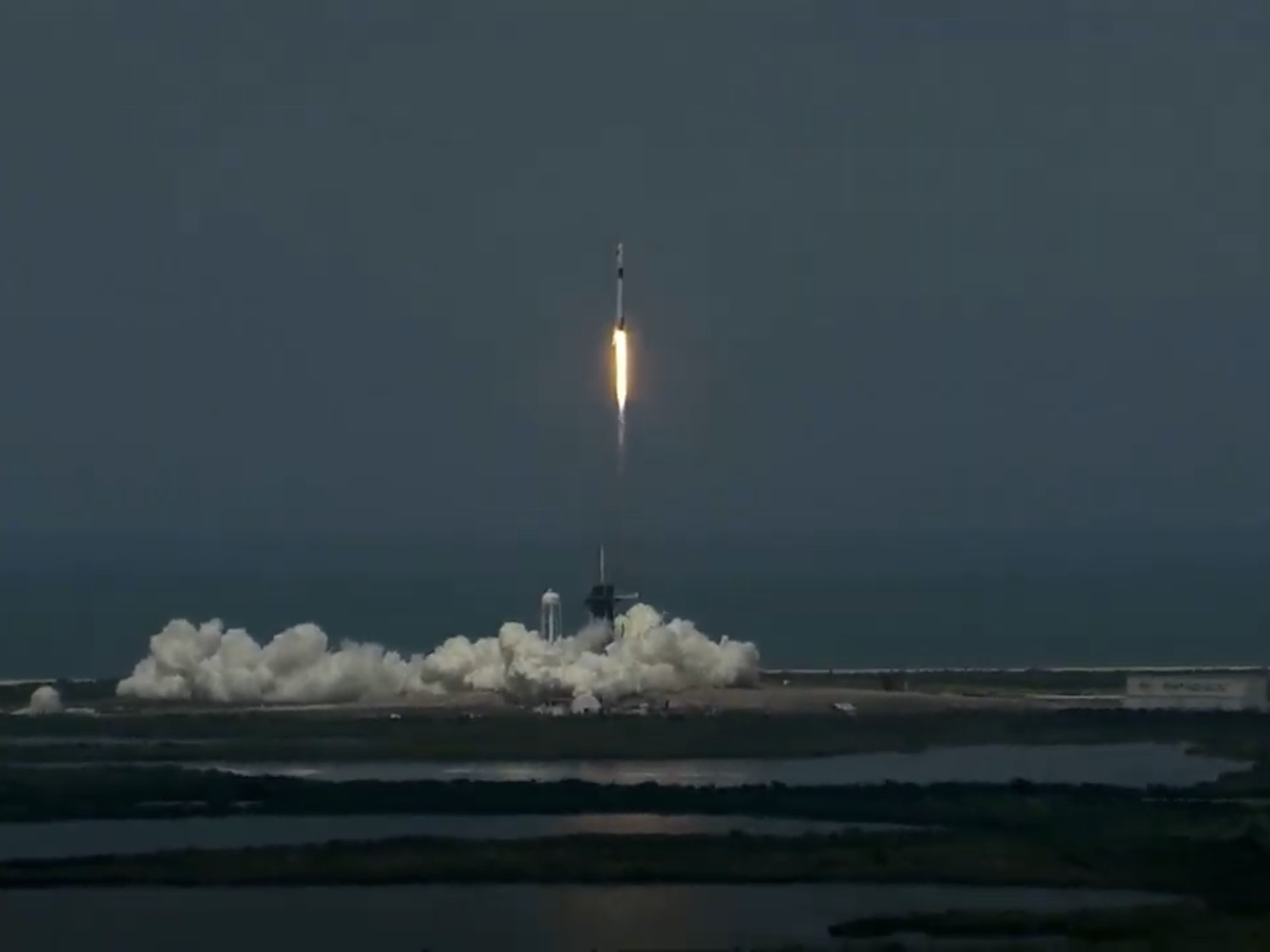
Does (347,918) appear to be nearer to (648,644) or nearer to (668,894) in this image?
(668,894)

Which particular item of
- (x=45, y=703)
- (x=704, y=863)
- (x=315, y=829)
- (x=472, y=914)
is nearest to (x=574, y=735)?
(x=45, y=703)

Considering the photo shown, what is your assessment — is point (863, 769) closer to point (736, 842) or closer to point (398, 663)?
point (736, 842)

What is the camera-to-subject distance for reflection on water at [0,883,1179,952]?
79062 mm

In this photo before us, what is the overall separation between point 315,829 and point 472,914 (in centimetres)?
1329

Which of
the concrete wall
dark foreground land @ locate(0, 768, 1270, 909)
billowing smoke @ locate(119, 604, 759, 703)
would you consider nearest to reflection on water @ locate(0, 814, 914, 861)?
dark foreground land @ locate(0, 768, 1270, 909)

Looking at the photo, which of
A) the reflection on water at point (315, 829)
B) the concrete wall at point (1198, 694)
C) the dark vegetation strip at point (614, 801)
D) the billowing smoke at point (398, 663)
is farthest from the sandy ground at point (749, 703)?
the reflection on water at point (315, 829)

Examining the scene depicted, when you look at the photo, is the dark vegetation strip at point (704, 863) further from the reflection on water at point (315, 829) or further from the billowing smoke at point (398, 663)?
the billowing smoke at point (398, 663)

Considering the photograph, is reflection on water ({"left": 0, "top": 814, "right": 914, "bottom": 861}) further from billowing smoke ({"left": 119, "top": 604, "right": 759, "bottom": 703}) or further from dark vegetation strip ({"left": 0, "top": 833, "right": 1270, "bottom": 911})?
billowing smoke ({"left": 119, "top": 604, "right": 759, "bottom": 703})

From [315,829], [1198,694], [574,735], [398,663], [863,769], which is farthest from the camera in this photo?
[398,663]

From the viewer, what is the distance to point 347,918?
8238cm

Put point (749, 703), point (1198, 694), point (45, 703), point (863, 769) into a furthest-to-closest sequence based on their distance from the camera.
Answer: point (1198, 694), point (45, 703), point (749, 703), point (863, 769)

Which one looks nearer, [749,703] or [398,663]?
[749,703]

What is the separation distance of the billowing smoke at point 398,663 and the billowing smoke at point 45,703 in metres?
4.15

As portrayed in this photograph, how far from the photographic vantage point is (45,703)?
403 feet
